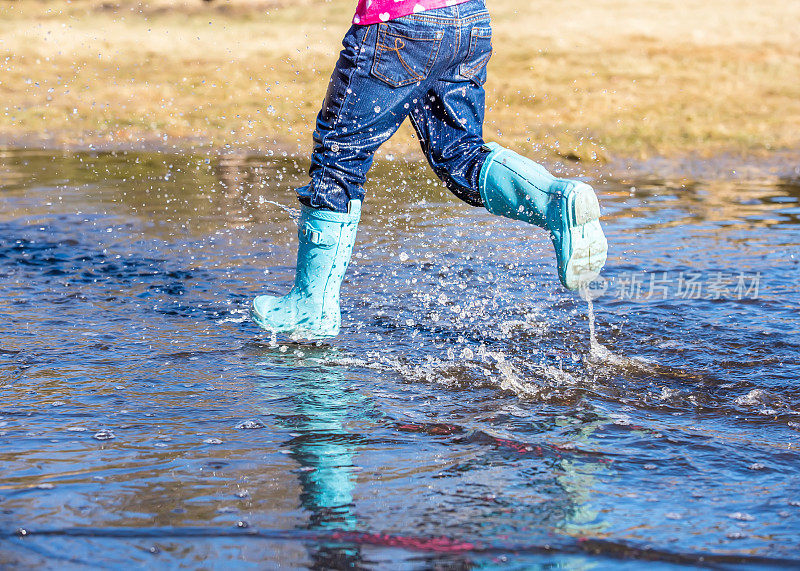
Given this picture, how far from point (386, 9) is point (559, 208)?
74 cm

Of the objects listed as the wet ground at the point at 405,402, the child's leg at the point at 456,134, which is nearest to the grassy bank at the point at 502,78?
the wet ground at the point at 405,402

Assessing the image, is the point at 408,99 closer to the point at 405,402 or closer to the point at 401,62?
the point at 401,62

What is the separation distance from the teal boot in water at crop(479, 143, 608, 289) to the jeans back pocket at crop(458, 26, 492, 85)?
0.92 feet

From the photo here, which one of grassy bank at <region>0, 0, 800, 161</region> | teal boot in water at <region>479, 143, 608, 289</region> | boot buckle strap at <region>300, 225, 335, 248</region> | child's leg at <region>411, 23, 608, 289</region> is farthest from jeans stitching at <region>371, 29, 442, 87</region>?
grassy bank at <region>0, 0, 800, 161</region>

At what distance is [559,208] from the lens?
2918mm

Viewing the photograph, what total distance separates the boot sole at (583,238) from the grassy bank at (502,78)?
4.20 m

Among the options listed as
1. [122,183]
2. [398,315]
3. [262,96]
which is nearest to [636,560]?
[398,315]

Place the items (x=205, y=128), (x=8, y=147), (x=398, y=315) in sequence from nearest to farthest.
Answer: (x=398, y=315) → (x=8, y=147) → (x=205, y=128)

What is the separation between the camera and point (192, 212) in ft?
17.7

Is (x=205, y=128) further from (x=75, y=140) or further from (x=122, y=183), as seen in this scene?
(x=122, y=183)

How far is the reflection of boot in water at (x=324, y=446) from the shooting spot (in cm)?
206

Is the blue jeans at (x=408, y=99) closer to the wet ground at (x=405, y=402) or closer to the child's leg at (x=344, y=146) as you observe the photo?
the child's leg at (x=344, y=146)

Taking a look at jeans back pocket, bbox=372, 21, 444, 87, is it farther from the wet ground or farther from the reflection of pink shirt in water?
the wet ground

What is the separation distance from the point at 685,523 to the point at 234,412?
122 cm
